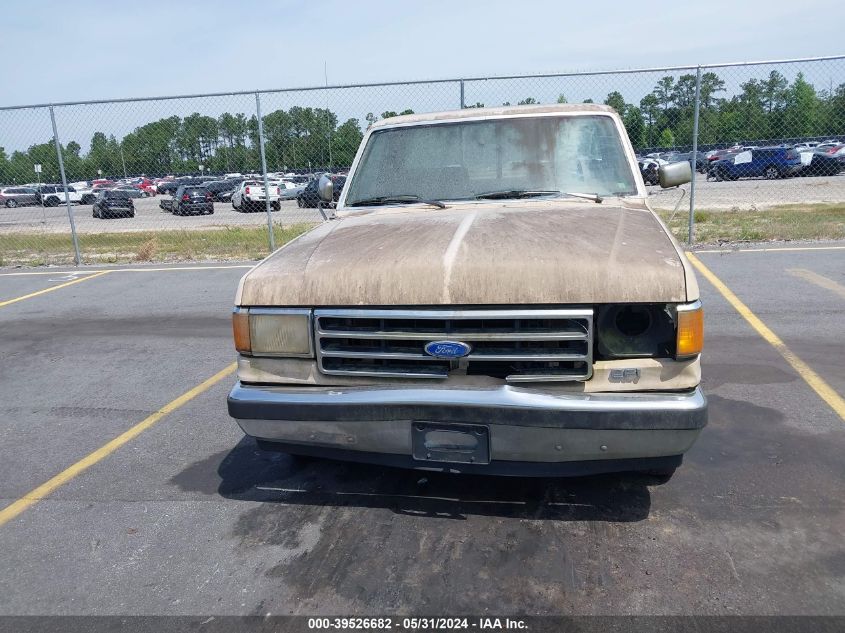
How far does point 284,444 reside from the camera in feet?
11.3

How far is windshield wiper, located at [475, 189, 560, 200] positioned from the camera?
4324mm

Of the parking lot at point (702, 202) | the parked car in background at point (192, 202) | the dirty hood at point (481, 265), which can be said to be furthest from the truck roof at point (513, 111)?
the parked car in background at point (192, 202)

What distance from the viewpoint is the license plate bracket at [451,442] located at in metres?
3.03

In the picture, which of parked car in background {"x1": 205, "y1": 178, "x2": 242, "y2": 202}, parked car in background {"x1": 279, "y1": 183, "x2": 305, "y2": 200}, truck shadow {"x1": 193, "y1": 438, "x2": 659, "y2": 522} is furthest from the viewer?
parked car in background {"x1": 205, "y1": 178, "x2": 242, "y2": 202}

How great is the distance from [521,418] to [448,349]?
0.43 meters

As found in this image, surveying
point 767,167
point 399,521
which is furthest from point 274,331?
point 767,167

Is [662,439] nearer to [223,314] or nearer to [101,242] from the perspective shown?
[223,314]

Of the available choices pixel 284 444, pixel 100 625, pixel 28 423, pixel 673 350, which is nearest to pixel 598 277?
pixel 673 350

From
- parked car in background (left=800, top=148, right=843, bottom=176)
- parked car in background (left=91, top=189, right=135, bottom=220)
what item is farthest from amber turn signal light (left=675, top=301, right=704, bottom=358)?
parked car in background (left=91, top=189, right=135, bottom=220)

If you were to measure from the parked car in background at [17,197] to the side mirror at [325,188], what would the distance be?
152 feet

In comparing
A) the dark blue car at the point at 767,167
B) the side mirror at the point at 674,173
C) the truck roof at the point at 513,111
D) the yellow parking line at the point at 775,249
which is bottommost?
the yellow parking line at the point at 775,249

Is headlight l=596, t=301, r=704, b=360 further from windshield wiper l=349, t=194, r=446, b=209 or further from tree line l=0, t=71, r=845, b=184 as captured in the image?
tree line l=0, t=71, r=845, b=184

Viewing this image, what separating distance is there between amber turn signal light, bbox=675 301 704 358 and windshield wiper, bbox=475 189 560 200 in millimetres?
1560

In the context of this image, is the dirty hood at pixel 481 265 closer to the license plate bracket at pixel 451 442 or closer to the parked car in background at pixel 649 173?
the license plate bracket at pixel 451 442
